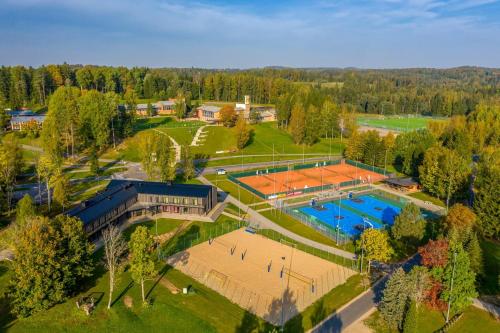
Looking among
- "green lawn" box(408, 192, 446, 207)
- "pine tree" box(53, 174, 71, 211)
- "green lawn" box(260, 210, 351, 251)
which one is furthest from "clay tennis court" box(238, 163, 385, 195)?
"pine tree" box(53, 174, 71, 211)

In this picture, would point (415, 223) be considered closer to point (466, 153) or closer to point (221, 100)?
point (466, 153)

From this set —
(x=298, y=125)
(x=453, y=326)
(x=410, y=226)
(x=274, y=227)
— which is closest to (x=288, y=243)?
(x=274, y=227)

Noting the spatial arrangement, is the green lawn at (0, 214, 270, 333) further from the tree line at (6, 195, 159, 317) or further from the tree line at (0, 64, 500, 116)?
the tree line at (0, 64, 500, 116)

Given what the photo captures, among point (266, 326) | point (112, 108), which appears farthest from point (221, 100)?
point (266, 326)

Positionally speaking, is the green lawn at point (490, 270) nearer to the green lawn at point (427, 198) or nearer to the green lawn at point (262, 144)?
the green lawn at point (427, 198)

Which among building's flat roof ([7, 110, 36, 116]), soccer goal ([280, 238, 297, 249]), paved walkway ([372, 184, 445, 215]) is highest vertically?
building's flat roof ([7, 110, 36, 116])

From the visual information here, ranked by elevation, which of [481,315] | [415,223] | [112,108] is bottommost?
[481,315]

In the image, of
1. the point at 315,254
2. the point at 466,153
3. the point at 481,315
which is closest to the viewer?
the point at 481,315
